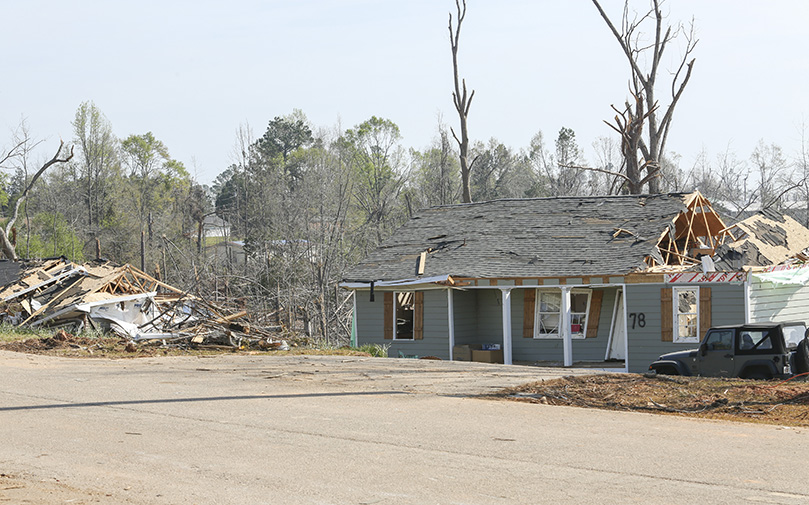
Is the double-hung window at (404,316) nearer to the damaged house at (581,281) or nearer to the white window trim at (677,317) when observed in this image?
the damaged house at (581,281)

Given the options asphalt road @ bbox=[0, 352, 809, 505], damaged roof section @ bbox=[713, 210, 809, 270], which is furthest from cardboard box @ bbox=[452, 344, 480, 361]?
asphalt road @ bbox=[0, 352, 809, 505]

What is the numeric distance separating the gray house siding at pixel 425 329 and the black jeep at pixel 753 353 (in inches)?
348

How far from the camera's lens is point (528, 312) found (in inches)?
961

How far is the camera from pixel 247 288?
38.1 m

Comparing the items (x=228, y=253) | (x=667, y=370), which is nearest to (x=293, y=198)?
(x=228, y=253)

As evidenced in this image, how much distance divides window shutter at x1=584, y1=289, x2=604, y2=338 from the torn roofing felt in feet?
3.70

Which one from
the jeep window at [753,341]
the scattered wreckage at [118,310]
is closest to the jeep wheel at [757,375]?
the jeep window at [753,341]

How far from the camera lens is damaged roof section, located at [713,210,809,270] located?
2384 centimetres

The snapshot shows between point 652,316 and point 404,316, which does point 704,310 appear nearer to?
point 652,316

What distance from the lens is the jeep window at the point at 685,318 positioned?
21.5 metres

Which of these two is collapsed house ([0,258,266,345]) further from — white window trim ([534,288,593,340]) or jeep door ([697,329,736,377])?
jeep door ([697,329,736,377])

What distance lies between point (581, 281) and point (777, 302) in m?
5.26

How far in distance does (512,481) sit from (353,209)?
52.4 metres

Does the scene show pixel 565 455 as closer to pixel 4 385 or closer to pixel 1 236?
pixel 4 385
